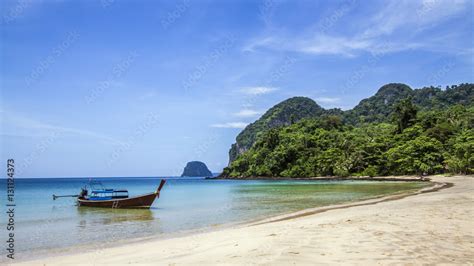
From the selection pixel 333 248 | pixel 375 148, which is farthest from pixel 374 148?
pixel 333 248

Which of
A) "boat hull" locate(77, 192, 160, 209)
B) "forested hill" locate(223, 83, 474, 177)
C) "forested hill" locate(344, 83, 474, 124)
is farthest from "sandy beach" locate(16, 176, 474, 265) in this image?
"forested hill" locate(344, 83, 474, 124)

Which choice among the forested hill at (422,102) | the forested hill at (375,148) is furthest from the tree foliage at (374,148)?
the forested hill at (422,102)

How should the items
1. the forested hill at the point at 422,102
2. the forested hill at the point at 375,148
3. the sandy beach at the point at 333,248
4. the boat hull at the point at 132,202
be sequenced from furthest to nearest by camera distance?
the forested hill at the point at 422,102 → the forested hill at the point at 375,148 → the boat hull at the point at 132,202 → the sandy beach at the point at 333,248

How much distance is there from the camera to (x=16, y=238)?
47.1 ft

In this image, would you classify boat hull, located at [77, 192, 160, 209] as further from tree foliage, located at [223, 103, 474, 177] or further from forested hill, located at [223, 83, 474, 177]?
tree foliage, located at [223, 103, 474, 177]

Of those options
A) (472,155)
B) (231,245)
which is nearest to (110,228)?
(231,245)

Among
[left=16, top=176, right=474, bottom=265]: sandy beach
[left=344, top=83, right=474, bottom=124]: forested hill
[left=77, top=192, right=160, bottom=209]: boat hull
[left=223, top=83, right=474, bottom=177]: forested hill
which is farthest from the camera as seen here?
[left=344, top=83, right=474, bottom=124]: forested hill

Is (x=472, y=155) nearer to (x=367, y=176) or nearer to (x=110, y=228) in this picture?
(x=367, y=176)

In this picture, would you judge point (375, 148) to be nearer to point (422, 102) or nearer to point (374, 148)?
point (374, 148)

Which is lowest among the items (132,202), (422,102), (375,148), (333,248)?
(333,248)

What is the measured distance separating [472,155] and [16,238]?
199ft

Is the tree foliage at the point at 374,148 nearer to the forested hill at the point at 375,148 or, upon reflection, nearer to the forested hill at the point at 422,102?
the forested hill at the point at 375,148

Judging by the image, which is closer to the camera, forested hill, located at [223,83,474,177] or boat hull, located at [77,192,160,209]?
boat hull, located at [77,192,160,209]

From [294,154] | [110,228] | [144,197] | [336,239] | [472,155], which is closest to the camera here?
[336,239]
